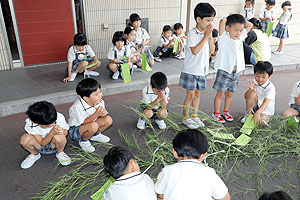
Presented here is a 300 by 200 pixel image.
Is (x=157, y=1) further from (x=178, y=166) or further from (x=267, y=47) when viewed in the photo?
(x=178, y=166)

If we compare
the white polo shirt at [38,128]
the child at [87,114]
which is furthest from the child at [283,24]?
the white polo shirt at [38,128]

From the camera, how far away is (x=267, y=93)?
3.78 m

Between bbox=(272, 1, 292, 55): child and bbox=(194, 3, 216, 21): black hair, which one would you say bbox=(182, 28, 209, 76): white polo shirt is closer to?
bbox=(194, 3, 216, 21): black hair

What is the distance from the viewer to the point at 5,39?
17.8 ft

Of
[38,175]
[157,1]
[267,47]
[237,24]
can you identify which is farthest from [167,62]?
[38,175]

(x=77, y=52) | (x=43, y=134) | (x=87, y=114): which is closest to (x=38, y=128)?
(x=43, y=134)

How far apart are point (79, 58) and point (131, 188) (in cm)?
391

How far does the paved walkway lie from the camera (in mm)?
4403

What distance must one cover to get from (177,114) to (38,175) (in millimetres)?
2083

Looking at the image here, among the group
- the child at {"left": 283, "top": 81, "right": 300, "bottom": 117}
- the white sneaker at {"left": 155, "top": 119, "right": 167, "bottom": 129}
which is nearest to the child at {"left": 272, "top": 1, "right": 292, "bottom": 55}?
the child at {"left": 283, "top": 81, "right": 300, "bottom": 117}

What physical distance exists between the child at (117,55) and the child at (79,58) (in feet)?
0.91

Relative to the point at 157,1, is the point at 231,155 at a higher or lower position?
lower

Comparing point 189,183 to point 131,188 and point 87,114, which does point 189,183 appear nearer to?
point 131,188

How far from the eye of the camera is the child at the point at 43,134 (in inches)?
110
